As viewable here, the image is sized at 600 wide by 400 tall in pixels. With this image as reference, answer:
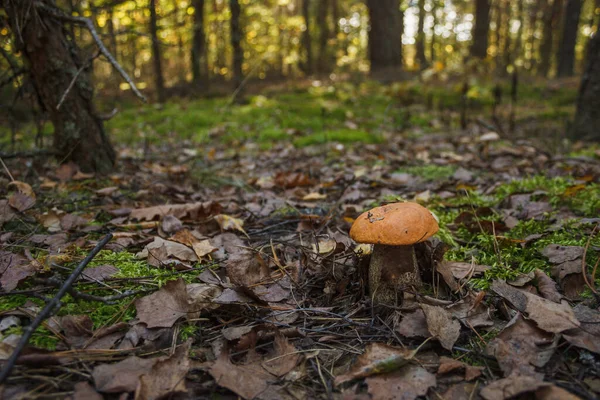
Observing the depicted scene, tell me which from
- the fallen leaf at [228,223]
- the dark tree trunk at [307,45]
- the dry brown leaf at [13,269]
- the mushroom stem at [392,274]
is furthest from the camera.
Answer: the dark tree trunk at [307,45]

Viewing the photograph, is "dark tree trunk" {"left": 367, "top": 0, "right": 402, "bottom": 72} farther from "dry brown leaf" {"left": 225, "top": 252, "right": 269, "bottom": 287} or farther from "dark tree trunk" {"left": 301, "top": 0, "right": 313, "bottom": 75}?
"dry brown leaf" {"left": 225, "top": 252, "right": 269, "bottom": 287}

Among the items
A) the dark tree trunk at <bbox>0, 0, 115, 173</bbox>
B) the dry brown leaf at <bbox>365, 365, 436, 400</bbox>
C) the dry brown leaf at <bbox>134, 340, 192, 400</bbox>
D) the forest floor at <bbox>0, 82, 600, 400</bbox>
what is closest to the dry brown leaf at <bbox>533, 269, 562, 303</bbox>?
the forest floor at <bbox>0, 82, 600, 400</bbox>

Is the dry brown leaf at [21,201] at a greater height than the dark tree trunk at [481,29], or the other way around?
the dark tree trunk at [481,29]

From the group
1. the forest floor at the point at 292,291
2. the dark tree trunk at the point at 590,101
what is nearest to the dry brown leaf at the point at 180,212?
the forest floor at the point at 292,291

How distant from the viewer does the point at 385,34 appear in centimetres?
1220

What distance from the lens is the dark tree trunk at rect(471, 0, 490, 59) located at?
41.7 ft

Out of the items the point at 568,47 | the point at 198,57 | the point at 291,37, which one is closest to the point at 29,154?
the point at 198,57

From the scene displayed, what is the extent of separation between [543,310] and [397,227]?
753 millimetres

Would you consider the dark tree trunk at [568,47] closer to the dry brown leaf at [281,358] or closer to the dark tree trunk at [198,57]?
the dark tree trunk at [198,57]

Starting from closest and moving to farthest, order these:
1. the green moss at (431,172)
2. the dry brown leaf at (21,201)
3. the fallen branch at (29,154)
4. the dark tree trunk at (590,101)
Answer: the dry brown leaf at (21,201), the fallen branch at (29,154), the green moss at (431,172), the dark tree trunk at (590,101)

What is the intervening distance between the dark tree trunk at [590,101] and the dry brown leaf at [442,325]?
5.52m

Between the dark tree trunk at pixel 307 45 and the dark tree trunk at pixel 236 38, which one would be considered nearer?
the dark tree trunk at pixel 236 38

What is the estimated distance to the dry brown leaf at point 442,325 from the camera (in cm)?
173

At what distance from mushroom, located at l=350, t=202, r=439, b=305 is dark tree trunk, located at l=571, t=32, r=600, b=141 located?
209 inches
